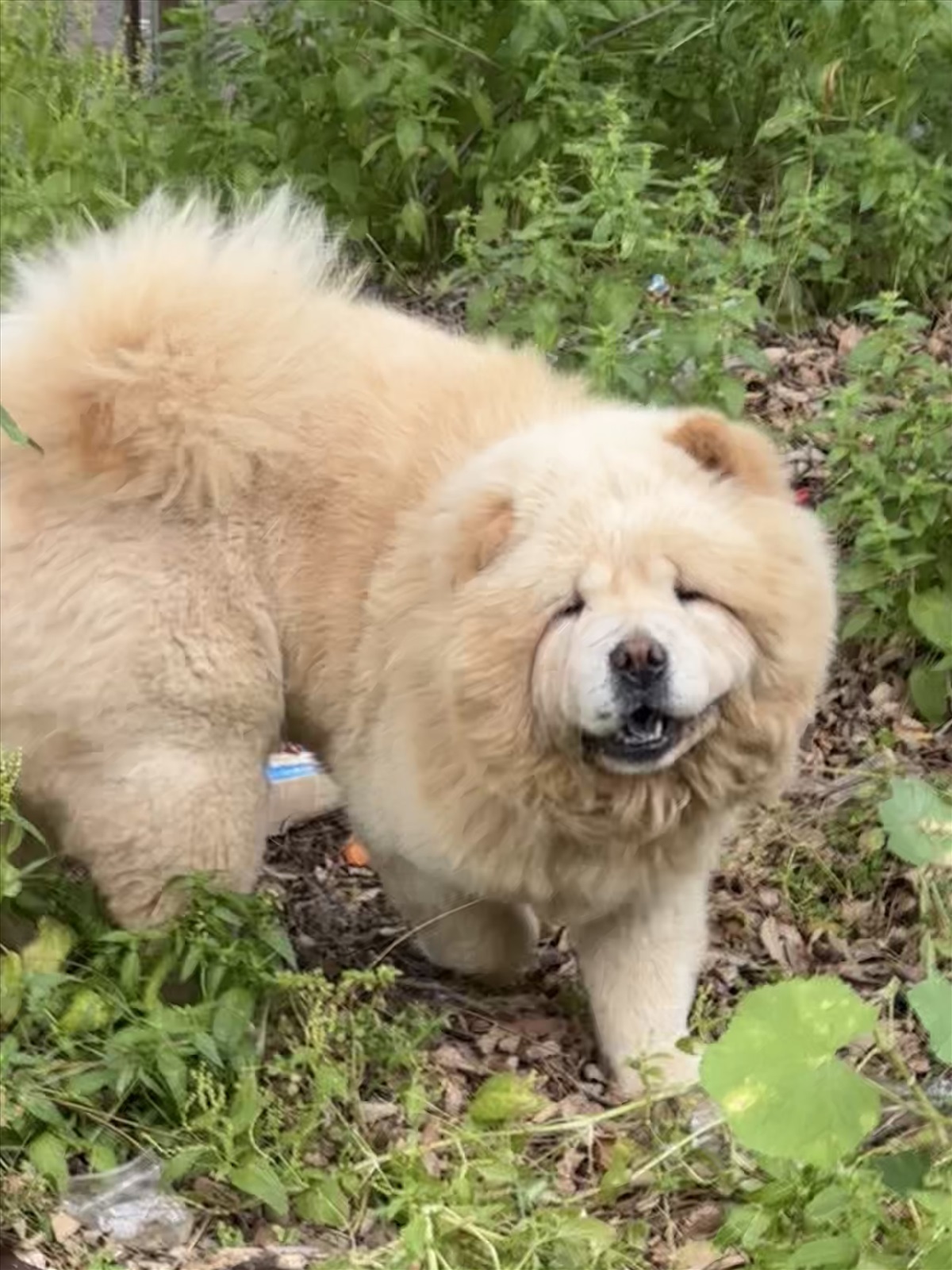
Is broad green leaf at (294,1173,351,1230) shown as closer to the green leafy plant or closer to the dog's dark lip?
the dog's dark lip

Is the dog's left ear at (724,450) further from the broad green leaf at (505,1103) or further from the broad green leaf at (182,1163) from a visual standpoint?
the broad green leaf at (182,1163)

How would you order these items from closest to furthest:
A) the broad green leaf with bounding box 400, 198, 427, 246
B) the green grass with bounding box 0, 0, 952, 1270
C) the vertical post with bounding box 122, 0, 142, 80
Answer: the green grass with bounding box 0, 0, 952, 1270
the broad green leaf with bounding box 400, 198, 427, 246
the vertical post with bounding box 122, 0, 142, 80

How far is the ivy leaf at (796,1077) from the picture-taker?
2.43m

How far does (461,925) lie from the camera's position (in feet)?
13.4

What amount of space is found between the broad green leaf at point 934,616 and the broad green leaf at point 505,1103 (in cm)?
192

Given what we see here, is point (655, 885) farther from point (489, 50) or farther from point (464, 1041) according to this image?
point (489, 50)

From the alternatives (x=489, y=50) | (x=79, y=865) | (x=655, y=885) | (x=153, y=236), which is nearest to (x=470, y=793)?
(x=655, y=885)

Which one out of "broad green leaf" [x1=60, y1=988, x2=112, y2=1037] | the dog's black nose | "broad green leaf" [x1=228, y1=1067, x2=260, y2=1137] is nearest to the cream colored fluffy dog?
the dog's black nose

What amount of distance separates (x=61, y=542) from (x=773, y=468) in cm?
145

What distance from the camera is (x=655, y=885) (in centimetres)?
362

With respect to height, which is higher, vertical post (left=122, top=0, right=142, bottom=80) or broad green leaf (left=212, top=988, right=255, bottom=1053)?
vertical post (left=122, top=0, right=142, bottom=80)

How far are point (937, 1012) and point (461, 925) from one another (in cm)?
173

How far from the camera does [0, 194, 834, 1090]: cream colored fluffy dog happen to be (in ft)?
10.7

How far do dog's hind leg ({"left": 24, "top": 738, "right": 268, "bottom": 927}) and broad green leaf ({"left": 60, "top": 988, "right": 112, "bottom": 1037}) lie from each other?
1.26 ft
